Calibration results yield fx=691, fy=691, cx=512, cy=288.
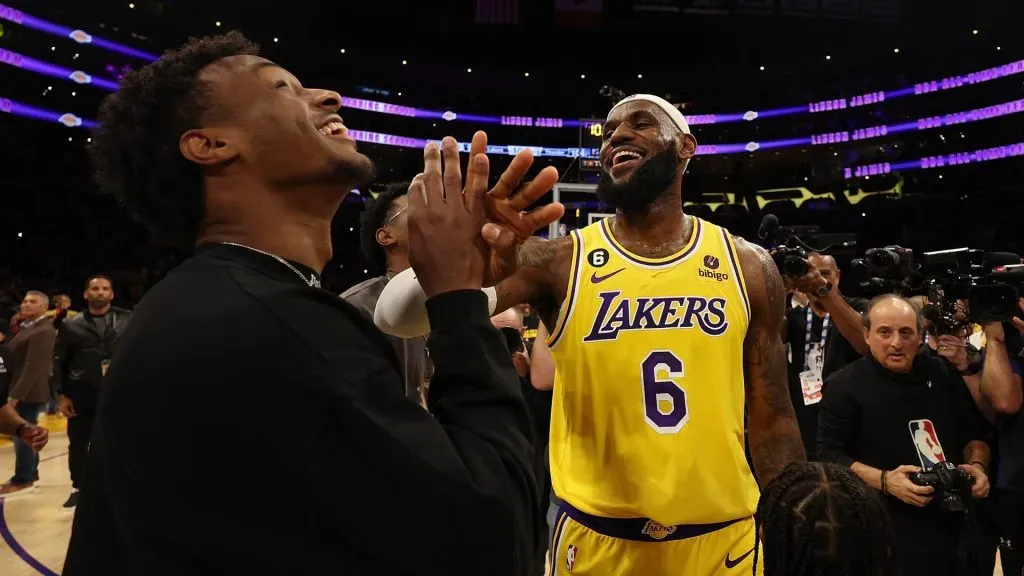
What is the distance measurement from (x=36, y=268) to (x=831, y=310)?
64.5 ft

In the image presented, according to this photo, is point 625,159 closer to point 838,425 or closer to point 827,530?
point 827,530

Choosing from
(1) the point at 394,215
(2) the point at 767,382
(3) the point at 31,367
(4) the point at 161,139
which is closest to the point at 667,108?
(2) the point at 767,382

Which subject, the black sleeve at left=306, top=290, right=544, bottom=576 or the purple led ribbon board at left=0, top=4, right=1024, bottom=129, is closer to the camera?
the black sleeve at left=306, top=290, right=544, bottom=576

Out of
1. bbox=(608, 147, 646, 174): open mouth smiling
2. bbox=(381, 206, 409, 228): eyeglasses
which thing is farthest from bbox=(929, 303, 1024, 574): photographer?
bbox=(381, 206, 409, 228): eyeglasses

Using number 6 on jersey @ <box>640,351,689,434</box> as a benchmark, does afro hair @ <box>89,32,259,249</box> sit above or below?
above

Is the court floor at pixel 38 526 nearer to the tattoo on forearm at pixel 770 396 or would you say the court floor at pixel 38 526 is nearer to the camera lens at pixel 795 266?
the camera lens at pixel 795 266

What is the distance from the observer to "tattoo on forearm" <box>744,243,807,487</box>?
237 cm

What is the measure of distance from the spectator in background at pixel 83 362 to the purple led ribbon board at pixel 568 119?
12912mm

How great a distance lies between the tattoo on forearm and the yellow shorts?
0.27 meters

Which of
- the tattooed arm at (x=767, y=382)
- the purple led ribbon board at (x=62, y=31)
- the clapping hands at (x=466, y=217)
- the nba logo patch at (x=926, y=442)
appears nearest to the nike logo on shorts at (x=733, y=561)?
the tattooed arm at (x=767, y=382)

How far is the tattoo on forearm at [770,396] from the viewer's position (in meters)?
2.37

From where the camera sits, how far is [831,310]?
4.16 meters

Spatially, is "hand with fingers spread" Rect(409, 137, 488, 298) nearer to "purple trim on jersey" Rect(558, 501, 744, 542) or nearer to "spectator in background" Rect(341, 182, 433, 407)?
"spectator in background" Rect(341, 182, 433, 407)

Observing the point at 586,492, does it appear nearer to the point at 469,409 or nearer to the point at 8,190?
the point at 469,409
